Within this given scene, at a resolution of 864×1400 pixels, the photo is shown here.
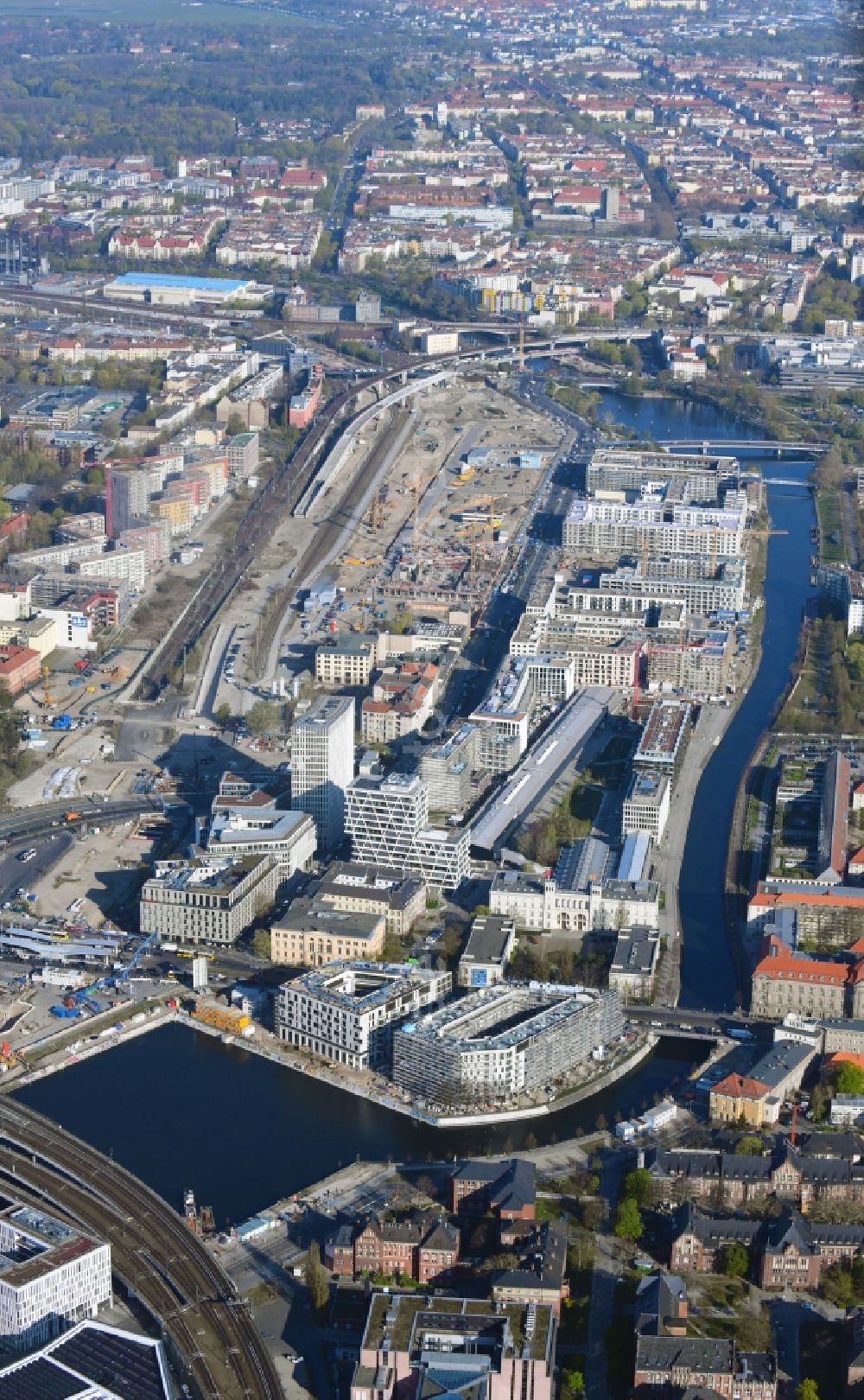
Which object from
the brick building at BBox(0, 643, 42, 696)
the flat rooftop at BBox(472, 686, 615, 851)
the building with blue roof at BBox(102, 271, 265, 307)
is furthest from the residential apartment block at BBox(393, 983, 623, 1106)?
the building with blue roof at BBox(102, 271, 265, 307)

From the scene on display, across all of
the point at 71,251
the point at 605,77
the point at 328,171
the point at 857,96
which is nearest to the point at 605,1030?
the point at 857,96

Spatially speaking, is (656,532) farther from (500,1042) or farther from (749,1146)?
(749,1146)

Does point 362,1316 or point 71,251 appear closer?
point 362,1316

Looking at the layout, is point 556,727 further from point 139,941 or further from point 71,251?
point 71,251

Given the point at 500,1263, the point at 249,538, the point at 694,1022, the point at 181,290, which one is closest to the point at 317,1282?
the point at 500,1263

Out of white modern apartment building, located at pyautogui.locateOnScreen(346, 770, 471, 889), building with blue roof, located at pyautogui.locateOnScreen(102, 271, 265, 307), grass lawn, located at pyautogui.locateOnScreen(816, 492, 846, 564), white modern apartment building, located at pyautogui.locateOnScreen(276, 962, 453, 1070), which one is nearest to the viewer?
white modern apartment building, located at pyautogui.locateOnScreen(276, 962, 453, 1070)

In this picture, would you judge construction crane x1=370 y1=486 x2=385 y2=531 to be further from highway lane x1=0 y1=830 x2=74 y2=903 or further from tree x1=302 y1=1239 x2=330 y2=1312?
tree x1=302 y1=1239 x2=330 y2=1312

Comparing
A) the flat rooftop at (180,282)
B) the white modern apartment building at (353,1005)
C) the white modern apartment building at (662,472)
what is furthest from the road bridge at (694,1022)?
the flat rooftop at (180,282)
